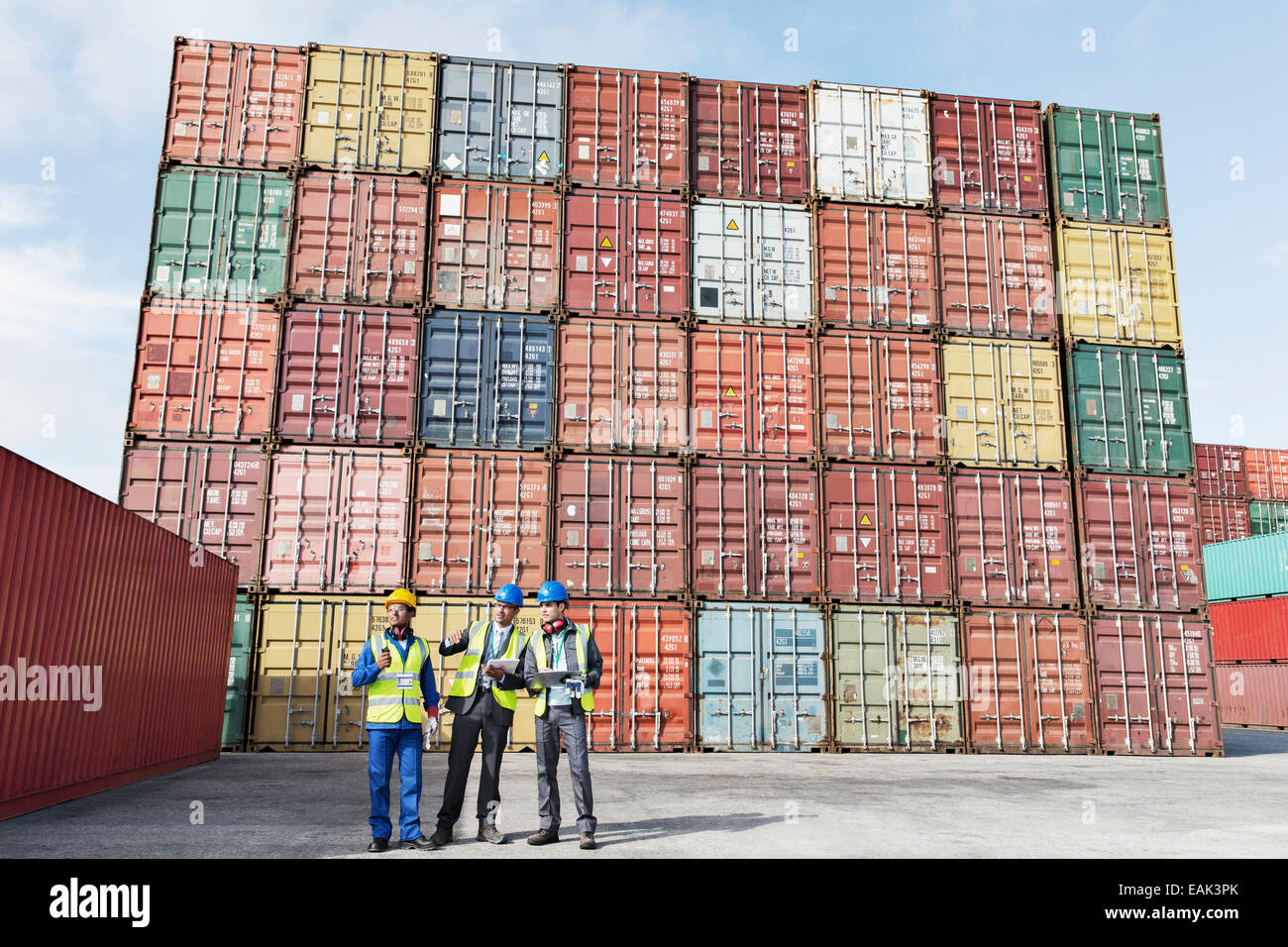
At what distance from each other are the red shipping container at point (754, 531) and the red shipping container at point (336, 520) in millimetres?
4844

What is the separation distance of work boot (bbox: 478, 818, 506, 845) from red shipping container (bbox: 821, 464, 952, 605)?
9717 millimetres

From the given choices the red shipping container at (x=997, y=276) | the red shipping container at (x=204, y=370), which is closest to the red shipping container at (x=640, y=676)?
the red shipping container at (x=204, y=370)

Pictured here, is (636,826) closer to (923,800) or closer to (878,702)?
(923,800)

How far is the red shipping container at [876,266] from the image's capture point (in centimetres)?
1681

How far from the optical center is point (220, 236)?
1566 cm

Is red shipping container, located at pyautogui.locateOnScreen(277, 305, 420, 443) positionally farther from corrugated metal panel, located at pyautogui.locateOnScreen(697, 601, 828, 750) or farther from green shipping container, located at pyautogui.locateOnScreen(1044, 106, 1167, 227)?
green shipping container, located at pyautogui.locateOnScreen(1044, 106, 1167, 227)

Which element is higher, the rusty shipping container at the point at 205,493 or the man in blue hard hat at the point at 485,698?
the rusty shipping container at the point at 205,493

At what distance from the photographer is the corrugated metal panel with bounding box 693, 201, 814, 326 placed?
1661cm

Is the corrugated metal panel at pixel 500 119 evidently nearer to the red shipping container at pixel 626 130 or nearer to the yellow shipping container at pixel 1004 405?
the red shipping container at pixel 626 130

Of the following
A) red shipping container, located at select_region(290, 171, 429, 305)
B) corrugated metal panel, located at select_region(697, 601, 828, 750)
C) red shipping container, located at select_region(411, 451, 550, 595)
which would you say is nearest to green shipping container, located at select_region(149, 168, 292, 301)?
red shipping container, located at select_region(290, 171, 429, 305)

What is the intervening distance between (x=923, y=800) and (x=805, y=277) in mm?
10177

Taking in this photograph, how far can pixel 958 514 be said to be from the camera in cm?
1608

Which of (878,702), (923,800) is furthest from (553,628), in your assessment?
(878,702)

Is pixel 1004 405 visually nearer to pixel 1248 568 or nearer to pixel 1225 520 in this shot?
pixel 1248 568
